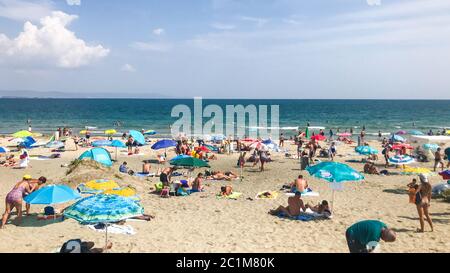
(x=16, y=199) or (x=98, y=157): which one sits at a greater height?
(x=98, y=157)

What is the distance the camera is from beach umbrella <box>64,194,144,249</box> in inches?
274

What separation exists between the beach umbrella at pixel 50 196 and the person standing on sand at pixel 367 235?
644cm

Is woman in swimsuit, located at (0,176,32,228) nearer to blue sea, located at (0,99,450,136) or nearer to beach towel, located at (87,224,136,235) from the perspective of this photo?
beach towel, located at (87,224,136,235)

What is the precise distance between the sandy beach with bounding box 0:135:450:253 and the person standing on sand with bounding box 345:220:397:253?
6.51ft

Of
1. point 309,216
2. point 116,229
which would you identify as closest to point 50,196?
point 116,229

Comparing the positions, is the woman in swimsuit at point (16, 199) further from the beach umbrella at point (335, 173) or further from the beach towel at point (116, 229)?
the beach umbrella at point (335, 173)

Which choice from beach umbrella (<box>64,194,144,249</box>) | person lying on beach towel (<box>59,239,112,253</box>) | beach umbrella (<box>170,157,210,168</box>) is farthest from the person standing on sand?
beach umbrella (<box>170,157,210,168</box>)

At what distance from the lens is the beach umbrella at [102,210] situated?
6.96m

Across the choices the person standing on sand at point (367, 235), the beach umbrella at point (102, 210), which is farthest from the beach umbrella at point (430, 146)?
the beach umbrella at point (102, 210)

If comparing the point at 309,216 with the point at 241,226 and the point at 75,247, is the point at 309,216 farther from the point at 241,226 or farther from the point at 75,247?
the point at 75,247

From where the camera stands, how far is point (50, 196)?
29.2ft

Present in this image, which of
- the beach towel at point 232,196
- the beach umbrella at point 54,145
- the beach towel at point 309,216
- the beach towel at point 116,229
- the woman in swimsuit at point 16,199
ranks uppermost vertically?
the woman in swimsuit at point 16,199

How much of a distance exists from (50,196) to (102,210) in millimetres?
2566
